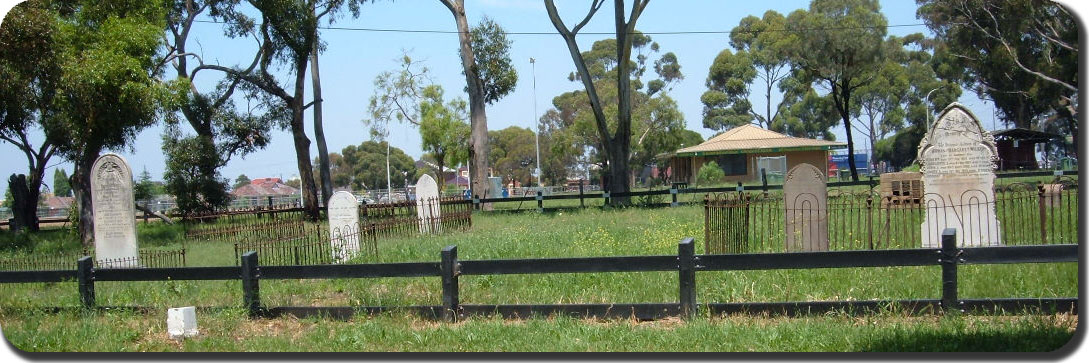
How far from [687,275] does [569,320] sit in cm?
117

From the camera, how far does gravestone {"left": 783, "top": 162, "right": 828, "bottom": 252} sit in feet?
41.3

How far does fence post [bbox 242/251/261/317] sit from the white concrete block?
811 mm

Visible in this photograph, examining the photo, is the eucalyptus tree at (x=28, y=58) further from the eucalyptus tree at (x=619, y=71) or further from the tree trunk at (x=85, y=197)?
the eucalyptus tree at (x=619, y=71)

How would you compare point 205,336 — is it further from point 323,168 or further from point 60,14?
point 323,168

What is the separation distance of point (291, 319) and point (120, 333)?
5.25ft

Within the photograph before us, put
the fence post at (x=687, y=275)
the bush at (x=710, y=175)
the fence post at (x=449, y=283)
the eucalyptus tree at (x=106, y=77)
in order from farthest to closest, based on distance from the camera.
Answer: the bush at (x=710, y=175)
the eucalyptus tree at (x=106, y=77)
the fence post at (x=449, y=283)
the fence post at (x=687, y=275)

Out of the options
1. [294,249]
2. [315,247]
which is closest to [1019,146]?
[315,247]

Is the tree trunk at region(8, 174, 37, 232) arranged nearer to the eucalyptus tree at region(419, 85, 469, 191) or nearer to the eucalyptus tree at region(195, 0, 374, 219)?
the eucalyptus tree at region(195, 0, 374, 219)

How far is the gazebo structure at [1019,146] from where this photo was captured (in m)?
41.4

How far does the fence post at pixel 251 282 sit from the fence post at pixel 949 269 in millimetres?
6619

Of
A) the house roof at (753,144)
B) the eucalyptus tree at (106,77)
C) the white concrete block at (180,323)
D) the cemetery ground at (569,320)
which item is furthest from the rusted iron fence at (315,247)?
the house roof at (753,144)

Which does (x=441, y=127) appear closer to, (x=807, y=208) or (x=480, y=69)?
(x=480, y=69)

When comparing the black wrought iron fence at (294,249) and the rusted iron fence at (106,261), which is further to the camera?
the rusted iron fence at (106,261)

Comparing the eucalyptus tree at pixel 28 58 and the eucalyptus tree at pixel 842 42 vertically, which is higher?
the eucalyptus tree at pixel 842 42
